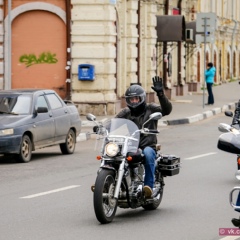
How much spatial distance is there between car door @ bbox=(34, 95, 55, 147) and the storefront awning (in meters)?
20.3

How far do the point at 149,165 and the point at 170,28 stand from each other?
97.7ft

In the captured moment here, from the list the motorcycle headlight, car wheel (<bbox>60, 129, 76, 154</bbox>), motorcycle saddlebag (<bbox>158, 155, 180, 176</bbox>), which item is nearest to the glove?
motorcycle saddlebag (<bbox>158, 155, 180, 176</bbox>)

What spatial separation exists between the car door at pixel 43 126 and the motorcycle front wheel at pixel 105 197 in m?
8.95

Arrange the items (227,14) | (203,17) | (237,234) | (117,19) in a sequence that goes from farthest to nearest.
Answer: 1. (227,14)
2. (203,17)
3. (117,19)
4. (237,234)

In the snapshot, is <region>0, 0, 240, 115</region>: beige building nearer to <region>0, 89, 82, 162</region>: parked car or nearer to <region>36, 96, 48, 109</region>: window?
<region>0, 89, 82, 162</region>: parked car

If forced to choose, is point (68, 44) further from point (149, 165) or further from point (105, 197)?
point (105, 197)

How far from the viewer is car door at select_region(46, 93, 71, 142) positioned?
71.3 ft

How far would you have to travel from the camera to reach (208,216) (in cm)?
1243

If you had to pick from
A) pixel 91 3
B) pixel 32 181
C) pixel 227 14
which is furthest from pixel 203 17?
pixel 227 14

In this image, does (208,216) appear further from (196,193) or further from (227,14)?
(227,14)

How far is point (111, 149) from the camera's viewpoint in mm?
11859

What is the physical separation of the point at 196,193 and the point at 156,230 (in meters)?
3.46

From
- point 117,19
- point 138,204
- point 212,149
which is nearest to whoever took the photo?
point 138,204

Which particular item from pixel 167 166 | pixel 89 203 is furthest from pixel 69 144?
pixel 167 166
